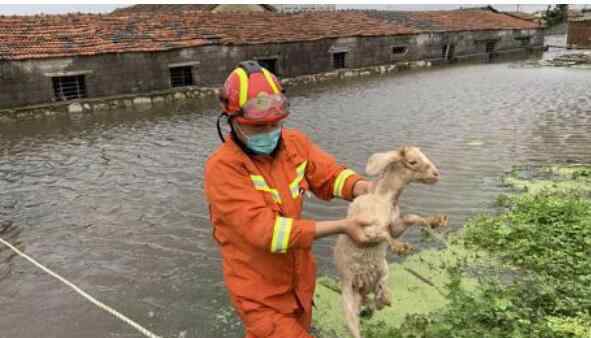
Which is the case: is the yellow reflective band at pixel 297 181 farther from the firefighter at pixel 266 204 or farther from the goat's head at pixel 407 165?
the goat's head at pixel 407 165

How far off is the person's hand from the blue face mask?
0.59 metres

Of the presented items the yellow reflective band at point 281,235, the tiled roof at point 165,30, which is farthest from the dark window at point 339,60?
the yellow reflective band at point 281,235

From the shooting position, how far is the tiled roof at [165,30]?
56.9 feet

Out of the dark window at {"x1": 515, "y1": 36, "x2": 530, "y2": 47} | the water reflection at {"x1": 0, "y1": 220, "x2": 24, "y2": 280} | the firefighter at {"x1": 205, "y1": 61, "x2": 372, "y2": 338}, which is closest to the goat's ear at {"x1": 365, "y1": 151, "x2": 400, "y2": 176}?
the firefighter at {"x1": 205, "y1": 61, "x2": 372, "y2": 338}

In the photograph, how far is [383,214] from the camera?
8.37 feet

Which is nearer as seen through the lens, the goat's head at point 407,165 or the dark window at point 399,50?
the goat's head at point 407,165

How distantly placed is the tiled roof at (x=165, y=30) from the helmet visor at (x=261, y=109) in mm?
16742

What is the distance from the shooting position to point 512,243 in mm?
5301

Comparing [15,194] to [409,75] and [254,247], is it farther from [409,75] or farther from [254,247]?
[409,75]

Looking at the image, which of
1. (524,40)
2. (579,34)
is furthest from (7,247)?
(579,34)

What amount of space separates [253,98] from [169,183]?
6771mm

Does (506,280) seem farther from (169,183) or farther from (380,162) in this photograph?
(169,183)

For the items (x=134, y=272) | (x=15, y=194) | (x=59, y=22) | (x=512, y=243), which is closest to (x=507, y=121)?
(x=512, y=243)

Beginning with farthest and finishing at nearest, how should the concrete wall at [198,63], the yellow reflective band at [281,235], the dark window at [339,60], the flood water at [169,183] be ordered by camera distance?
the dark window at [339,60], the concrete wall at [198,63], the flood water at [169,183], the yellow reflective band at [281,235]
